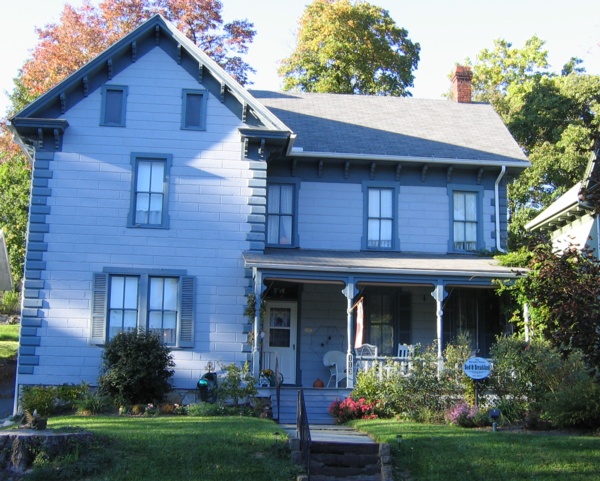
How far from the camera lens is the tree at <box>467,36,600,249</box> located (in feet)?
111

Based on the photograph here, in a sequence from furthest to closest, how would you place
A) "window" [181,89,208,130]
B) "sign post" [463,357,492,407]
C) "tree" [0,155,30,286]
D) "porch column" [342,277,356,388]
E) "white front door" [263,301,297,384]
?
"tree" [0,155,30,286] → "white front door" [263,301,297,384] → "window" [181,89,208,130] → "porch column" [342,277,356,388] → "sign post" [463,357,492,407]

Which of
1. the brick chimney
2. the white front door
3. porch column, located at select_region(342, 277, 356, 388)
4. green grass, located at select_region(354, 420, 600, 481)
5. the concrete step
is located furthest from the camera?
the brick chimney

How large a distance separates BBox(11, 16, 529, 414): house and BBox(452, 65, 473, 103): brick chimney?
542cm

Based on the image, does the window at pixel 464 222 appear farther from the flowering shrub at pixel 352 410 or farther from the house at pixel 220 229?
the flowering shrub at pixel 352 410

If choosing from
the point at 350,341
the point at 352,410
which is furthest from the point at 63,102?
the point at 352,410

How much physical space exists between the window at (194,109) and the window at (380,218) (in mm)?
5008

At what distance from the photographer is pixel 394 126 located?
82.6 feet

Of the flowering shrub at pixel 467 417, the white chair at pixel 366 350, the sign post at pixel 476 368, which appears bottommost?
the flowering shrub at pixel 467 417

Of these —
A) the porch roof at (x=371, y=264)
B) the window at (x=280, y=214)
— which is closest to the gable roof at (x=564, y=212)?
the porch roof at (x=371, y=264)

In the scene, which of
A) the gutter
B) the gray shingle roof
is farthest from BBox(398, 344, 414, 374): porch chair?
the gray shingle roof

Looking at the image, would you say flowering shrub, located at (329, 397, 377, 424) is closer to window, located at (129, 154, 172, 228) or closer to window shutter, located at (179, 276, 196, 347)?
window shutter, located at (179, 276, 196, 347)

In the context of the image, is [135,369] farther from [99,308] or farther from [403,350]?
[403,350]

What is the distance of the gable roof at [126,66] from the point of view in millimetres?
20625

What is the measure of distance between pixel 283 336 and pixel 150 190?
17.2 feet
